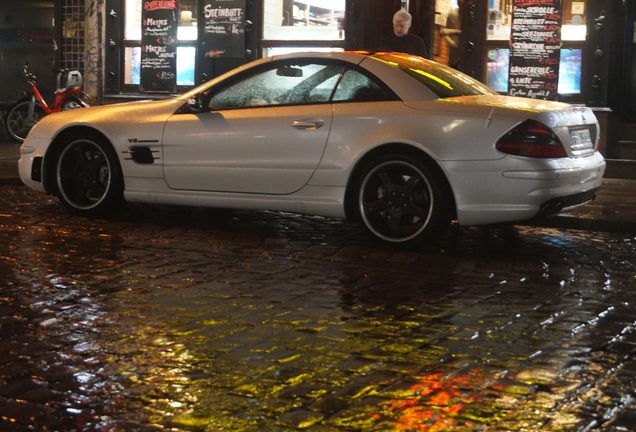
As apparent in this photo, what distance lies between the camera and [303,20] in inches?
602

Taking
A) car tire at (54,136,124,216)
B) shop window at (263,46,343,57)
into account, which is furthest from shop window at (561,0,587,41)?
car tire at (54,136,124,216)

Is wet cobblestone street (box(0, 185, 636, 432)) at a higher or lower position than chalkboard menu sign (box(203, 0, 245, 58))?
lower

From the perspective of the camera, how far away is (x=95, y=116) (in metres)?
8.69

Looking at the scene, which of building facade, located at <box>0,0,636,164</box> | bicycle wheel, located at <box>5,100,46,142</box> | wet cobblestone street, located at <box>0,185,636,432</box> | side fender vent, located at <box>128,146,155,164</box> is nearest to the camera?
wet cobblestone street, located at <box>0,185,636,432</box>

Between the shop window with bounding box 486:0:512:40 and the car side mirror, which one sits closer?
the car side mirror

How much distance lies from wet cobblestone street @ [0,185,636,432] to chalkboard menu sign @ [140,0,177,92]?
7962mm

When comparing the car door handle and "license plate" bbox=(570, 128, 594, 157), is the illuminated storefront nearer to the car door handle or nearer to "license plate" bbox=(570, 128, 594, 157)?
"license plate" bbox=(570, 128, 594, 157)

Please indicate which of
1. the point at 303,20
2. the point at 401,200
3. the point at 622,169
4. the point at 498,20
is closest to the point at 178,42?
the point at 303,20

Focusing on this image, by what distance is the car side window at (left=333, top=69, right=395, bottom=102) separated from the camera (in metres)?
7.74

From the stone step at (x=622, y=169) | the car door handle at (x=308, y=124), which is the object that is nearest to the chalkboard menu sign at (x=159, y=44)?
the stone step at (x=622, y=169)

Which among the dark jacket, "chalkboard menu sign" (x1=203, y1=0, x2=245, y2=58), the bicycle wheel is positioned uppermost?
"chalkboard menu sign" (x1=203, y1=0, x2=245, y2=58)

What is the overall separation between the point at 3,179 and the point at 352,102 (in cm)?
549

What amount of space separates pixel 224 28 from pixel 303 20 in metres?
1.23

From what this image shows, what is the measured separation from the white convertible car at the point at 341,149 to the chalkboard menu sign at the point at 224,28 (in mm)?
6795
